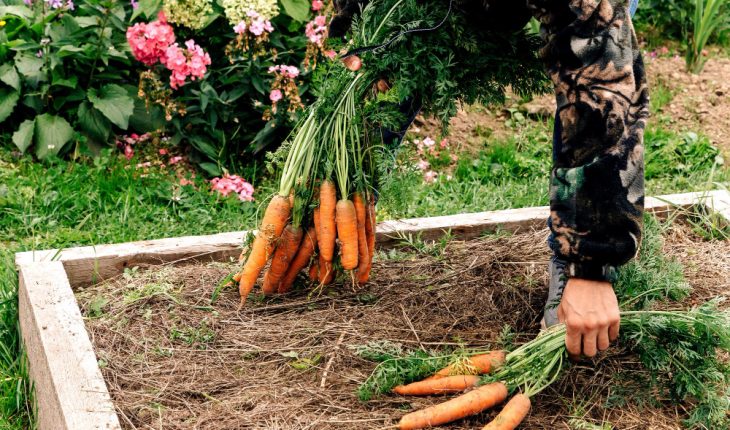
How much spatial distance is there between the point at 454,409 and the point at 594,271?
0.48 meters

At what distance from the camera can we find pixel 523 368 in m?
2.33

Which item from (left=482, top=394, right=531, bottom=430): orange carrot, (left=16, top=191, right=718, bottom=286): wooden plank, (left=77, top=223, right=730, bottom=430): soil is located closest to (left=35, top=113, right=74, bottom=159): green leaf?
(left=16, top=191, right=718, bottom=286): wooden plank

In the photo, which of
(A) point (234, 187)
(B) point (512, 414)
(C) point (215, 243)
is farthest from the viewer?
(A) point (234, 187)

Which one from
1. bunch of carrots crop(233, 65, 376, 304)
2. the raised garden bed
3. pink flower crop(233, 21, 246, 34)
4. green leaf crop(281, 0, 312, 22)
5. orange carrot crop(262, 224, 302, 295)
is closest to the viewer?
the raised garden bed

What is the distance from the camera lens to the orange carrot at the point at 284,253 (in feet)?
8.98

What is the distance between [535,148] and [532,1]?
8.43ft

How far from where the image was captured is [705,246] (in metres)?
3.38

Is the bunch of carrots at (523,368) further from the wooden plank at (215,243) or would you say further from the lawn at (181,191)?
the wooden plank at (215,243)

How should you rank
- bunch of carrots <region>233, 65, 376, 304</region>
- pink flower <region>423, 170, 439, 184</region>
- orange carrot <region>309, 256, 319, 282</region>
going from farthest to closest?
pink flower <region>423, 170, 439, 184</region> → orange carrot <region>309, 256, 319, 282</region> → bunch of carrots <region>233, 65, 376, 304</region>

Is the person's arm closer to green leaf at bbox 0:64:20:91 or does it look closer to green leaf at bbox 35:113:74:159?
green leaf at bbox 35:113:74:159

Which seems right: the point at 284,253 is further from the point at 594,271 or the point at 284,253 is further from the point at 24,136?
the point at 24,136

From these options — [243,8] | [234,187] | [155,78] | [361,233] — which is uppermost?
[243,8]

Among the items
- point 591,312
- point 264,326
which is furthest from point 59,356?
point 591,312

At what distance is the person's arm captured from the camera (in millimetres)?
2021
